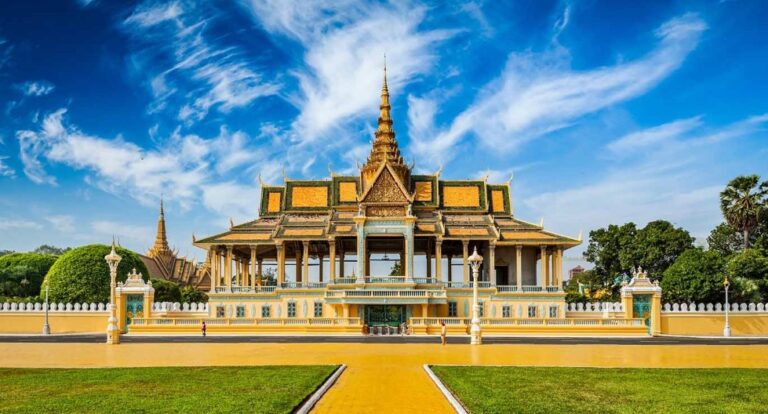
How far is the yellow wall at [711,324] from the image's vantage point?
1842 inches

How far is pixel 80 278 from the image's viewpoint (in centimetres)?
6600

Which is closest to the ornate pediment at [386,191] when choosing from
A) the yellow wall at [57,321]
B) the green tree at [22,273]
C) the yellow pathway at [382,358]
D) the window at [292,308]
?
the window at [292,308]

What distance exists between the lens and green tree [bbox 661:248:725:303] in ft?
172

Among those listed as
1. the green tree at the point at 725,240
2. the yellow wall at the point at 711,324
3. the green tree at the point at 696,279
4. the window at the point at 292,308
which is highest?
the green tree at the point at 725,240

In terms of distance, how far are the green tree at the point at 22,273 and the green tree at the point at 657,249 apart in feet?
202

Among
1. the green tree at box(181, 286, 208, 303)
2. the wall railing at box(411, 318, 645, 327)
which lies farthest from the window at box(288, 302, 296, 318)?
the green tree at box(181, 286, 208, 303)

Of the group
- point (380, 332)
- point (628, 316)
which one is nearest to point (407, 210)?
point (380, 332)

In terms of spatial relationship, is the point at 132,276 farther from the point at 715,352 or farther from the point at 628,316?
the point at 715,352

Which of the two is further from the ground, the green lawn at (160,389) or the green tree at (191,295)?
the green lawn at (160,389)

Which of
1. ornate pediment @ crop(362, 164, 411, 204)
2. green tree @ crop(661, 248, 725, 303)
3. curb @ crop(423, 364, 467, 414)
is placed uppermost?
ornate pediment @ crop(362, 164, 411, 204)

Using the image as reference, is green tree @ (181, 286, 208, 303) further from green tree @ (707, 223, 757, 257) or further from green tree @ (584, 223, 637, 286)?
green tree @ (707, 223, 757, 257)

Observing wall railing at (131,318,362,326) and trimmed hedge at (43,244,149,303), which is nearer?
wall railing at (131,318,362,326)

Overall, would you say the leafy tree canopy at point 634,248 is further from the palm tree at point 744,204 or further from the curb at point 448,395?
the curb at point 448,395

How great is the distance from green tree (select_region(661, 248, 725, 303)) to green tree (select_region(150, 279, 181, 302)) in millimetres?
46772
